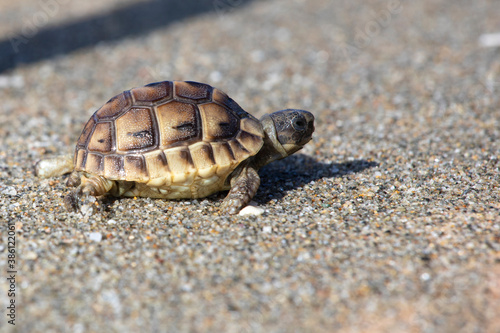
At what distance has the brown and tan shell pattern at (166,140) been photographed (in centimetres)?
342

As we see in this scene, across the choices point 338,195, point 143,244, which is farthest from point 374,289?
point 143,244

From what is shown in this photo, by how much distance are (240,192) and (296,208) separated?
44cm

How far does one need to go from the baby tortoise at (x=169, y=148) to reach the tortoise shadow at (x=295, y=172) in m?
0.27

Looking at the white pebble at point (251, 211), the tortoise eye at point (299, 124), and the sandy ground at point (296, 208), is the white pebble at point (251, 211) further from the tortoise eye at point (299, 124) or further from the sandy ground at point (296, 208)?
the tortoise eye at point (299, 124)

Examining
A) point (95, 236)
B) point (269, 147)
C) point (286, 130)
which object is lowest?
point (95, 236)

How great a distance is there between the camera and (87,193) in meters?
3.49

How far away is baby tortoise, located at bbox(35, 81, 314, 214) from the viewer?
3.42 metres

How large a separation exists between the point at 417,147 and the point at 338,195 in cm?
137

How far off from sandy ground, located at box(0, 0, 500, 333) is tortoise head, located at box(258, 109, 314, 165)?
35 cm

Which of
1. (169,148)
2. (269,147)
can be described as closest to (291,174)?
(269,147)

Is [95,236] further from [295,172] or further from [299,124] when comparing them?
[295,172]

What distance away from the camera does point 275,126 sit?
384 centimetres

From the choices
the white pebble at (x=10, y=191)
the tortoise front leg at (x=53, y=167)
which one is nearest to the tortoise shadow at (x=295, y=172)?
the tortoise front leg at (x=53, y=167)

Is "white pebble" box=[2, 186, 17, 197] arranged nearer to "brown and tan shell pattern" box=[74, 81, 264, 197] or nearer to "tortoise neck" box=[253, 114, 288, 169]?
"brown and tan shell pattern" box=[74, 81, 264, 197]
